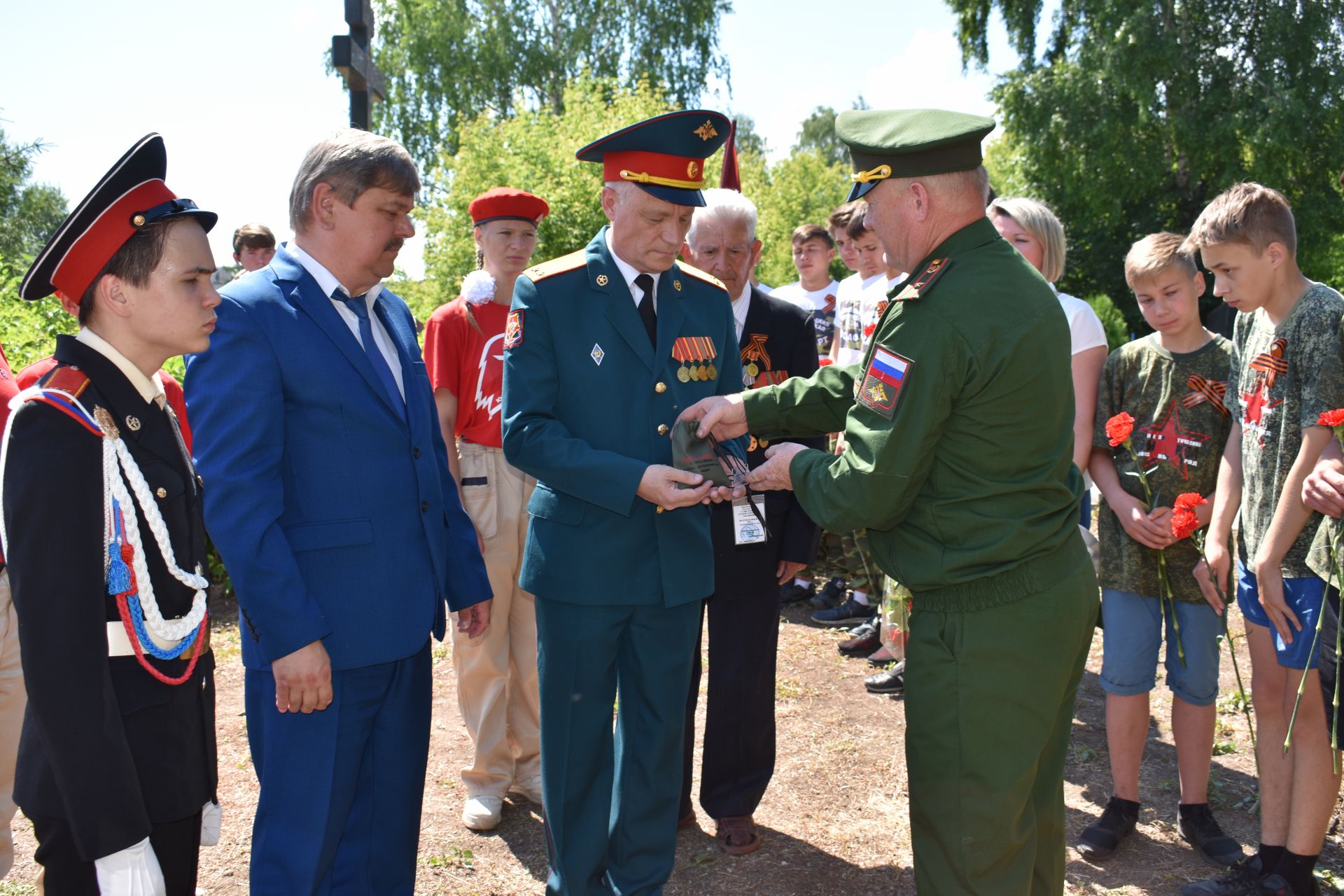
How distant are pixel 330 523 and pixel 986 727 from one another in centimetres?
168

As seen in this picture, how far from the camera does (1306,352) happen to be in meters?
3.21

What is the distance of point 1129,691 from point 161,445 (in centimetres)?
338

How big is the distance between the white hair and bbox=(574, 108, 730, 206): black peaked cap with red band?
36.3 inches

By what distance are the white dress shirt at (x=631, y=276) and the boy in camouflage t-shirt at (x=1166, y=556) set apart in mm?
1888

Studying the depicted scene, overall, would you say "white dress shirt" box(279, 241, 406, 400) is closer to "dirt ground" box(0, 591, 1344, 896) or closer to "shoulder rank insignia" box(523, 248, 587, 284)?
"shoulder rank insignia" box(523, 248, 587, 284)

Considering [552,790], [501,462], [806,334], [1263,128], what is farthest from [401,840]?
[1263,128]

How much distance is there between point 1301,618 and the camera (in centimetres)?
332

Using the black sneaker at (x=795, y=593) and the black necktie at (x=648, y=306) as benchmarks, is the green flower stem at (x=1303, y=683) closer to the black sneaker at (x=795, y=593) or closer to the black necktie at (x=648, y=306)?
the black necktie at (x=648, y=306)

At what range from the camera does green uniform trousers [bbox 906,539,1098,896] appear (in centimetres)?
245

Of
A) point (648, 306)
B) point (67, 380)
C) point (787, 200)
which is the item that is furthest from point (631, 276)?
point (787, 200)

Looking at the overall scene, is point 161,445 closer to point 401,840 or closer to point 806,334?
point 401,840

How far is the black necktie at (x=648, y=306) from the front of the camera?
3.17m

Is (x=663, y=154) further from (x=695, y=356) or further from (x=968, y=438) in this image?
(x=968, y=438)

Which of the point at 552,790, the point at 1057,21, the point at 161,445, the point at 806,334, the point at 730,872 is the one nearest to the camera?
the point at 161,445
